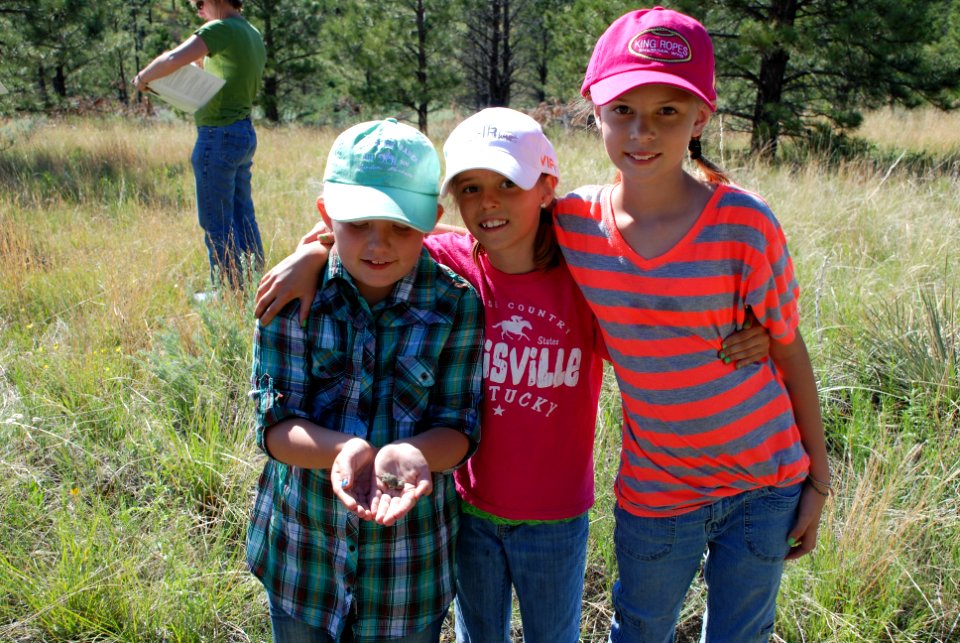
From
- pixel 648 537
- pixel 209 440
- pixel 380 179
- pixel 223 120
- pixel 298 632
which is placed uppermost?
pixel 380 179

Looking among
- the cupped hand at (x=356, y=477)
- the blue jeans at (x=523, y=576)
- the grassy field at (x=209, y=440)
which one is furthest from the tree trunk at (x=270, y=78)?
the cupped hand at (x=356, y=477)

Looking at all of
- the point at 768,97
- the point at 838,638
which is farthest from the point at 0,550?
the point at 768,97

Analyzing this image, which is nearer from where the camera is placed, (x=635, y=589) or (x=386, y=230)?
(x=386, y=230)

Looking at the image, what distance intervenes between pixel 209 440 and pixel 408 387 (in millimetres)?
1361

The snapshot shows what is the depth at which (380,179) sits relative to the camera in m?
1.39

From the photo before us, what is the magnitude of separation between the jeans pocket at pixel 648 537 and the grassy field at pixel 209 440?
0.62 metres

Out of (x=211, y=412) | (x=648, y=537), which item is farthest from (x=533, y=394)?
(x=211, y=412)

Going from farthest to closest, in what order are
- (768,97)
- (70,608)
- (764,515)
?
(768,97) → (70,608) → (764,515)

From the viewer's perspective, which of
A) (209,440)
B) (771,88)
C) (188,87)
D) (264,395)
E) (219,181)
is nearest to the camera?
(264,395)

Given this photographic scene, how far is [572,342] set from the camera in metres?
1.56

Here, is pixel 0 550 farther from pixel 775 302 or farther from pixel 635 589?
pixel 775 302

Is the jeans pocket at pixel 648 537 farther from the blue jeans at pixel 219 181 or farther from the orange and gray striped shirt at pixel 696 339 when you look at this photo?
the blue jeans at pixel 219 181

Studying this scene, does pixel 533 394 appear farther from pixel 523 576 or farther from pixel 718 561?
pixel 718 561

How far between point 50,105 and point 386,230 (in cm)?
1898
